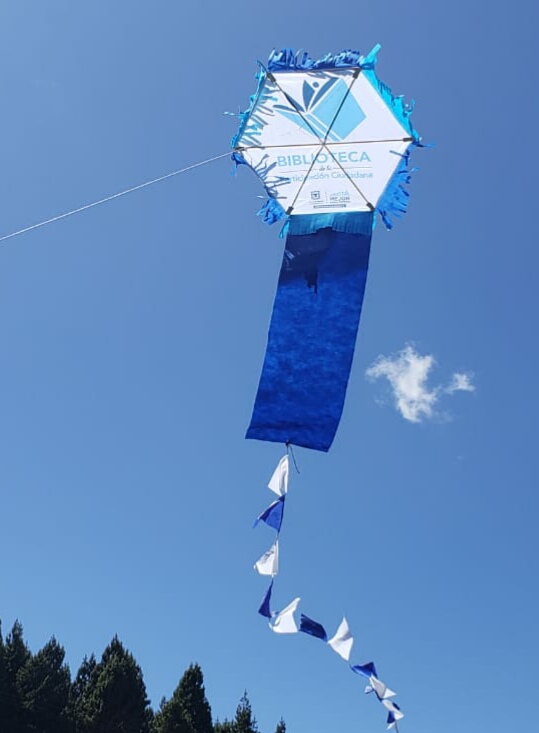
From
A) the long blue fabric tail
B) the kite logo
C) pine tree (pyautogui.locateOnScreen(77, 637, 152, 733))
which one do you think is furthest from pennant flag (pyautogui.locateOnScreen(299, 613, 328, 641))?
pine tree (pyautogui.locateOnScreen(77, 637, 152, 733))

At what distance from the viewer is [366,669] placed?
25.7 ft

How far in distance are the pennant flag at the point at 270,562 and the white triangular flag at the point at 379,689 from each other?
1645 mm

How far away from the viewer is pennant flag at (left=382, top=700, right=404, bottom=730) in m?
7.61

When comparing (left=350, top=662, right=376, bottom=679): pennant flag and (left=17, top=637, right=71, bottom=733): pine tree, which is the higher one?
(left=17, top=637, right=71, bottom=733): pine tree

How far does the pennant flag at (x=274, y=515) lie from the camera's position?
8.77m

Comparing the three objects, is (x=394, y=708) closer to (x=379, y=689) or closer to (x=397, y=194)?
(x=379, y=689)

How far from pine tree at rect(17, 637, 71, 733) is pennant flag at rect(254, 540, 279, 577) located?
26.7m

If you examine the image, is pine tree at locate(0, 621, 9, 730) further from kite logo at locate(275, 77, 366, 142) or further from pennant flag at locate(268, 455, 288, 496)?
kite logo at locate(275, 77, 366, 142)

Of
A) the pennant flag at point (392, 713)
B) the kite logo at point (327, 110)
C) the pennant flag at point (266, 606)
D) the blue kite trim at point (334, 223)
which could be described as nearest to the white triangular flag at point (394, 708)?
the pennant flag at point (392, 713)

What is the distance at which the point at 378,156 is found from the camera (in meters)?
9.93

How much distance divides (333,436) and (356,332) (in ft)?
4.92

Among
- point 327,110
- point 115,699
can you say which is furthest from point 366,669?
Answer: point 115,699

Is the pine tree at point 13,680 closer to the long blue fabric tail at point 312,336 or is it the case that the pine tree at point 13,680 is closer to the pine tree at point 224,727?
the pine tree at point 224,727

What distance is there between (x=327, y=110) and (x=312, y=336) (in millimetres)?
3441
